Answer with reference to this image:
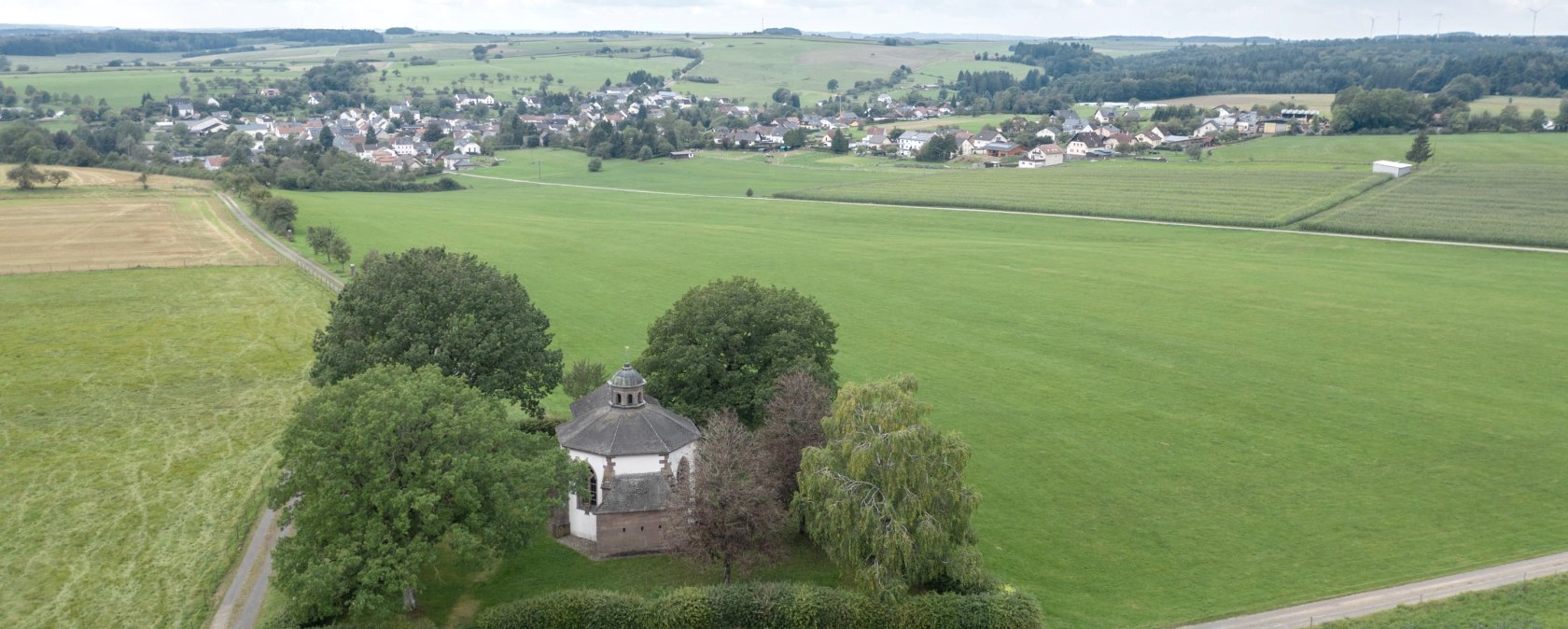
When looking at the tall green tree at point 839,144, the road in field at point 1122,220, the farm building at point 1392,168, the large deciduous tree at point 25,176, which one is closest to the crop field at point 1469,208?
the road in field at point 1122,220

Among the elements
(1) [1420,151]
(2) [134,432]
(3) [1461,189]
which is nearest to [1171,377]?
(2) [134,432]

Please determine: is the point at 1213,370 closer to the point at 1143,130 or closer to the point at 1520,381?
the point at 1520,381

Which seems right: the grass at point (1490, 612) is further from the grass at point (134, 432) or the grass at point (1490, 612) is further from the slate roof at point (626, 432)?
the grass at point (134, 432)

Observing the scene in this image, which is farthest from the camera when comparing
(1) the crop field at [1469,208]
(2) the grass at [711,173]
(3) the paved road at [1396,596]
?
(2) the grass at [711,173]

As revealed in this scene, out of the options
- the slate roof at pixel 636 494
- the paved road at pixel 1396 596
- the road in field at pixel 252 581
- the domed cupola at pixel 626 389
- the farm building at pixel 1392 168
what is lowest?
the road in field at pixel 252 581

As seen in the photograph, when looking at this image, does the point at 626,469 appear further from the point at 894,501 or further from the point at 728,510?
the point at 894,501

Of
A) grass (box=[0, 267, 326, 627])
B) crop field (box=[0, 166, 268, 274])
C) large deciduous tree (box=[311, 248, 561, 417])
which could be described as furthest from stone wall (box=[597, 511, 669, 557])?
crop field (box=[0, 166, 268, 274])
